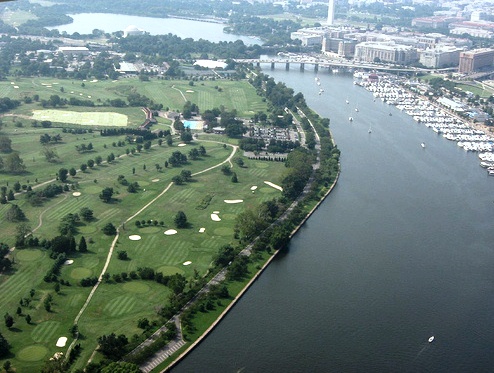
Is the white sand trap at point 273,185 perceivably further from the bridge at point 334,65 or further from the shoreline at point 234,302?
the bridge at point 334,65

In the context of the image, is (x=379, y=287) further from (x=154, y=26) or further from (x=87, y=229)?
(x=154, y=26)

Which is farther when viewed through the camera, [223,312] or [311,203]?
[311,203]

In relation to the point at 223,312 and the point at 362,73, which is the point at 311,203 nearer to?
the point at 223,312

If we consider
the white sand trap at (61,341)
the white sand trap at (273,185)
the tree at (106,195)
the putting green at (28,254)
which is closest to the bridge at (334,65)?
the white sand trap at (273,185)

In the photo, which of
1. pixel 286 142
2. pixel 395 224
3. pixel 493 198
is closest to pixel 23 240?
pixel 395 224

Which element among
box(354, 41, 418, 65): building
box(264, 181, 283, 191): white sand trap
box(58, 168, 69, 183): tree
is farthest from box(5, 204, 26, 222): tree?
box(354, 41, 418, 65): building
